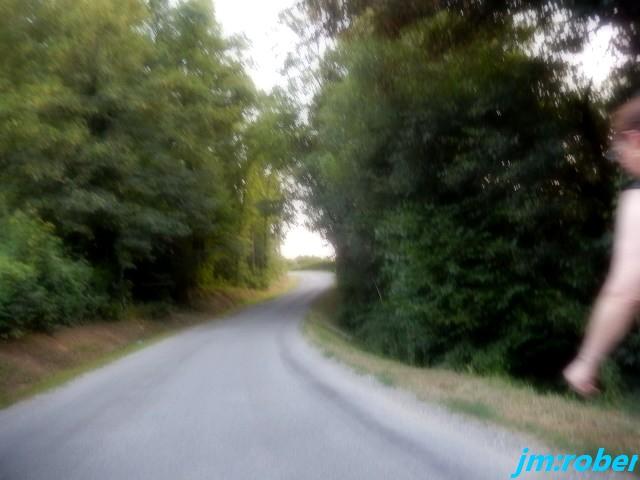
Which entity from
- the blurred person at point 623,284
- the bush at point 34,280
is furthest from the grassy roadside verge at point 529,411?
the bush at point 34,280

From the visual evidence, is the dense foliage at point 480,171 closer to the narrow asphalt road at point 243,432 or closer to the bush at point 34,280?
the narrow asphalt road at point 243,432

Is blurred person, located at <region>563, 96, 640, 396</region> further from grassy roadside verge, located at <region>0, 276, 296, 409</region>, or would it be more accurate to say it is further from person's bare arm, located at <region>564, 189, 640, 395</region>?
grassy roadside verge, located at <region>0, 276, 296, 409</region>

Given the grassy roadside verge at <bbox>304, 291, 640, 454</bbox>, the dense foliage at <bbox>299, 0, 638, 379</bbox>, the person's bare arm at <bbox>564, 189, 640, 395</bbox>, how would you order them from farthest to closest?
1. the dense foliage at <bbox>299, 0, 638, 379</bbox>
2. the grassy roadside verge at <bbox>304, 291, 640, 454</bbox>
3. the person's bare arm at <bbox>564, 189, 640, 395</bbox>

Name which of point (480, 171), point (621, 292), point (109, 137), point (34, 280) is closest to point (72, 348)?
point (34, 280)

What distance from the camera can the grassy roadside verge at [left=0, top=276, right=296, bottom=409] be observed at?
14.6 metres

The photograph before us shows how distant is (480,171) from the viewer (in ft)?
50.1

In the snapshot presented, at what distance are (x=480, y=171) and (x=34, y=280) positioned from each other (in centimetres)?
1213

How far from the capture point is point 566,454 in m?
5.95

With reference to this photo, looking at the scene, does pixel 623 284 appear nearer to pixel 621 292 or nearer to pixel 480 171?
pixel 621 292

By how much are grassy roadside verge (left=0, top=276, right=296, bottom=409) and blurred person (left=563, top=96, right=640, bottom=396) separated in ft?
37.2

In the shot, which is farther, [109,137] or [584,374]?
[109,137]

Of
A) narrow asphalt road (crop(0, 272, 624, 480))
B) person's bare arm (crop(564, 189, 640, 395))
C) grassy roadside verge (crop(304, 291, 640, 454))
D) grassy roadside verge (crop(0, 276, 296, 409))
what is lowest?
grassy roadside verge (crop(0, 276, 296, 409))

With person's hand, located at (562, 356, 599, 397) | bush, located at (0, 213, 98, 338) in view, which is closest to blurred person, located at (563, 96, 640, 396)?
person's hand, located at (562, 356, 599, 397)

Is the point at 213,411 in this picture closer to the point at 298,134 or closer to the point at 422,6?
the point at 422,6
